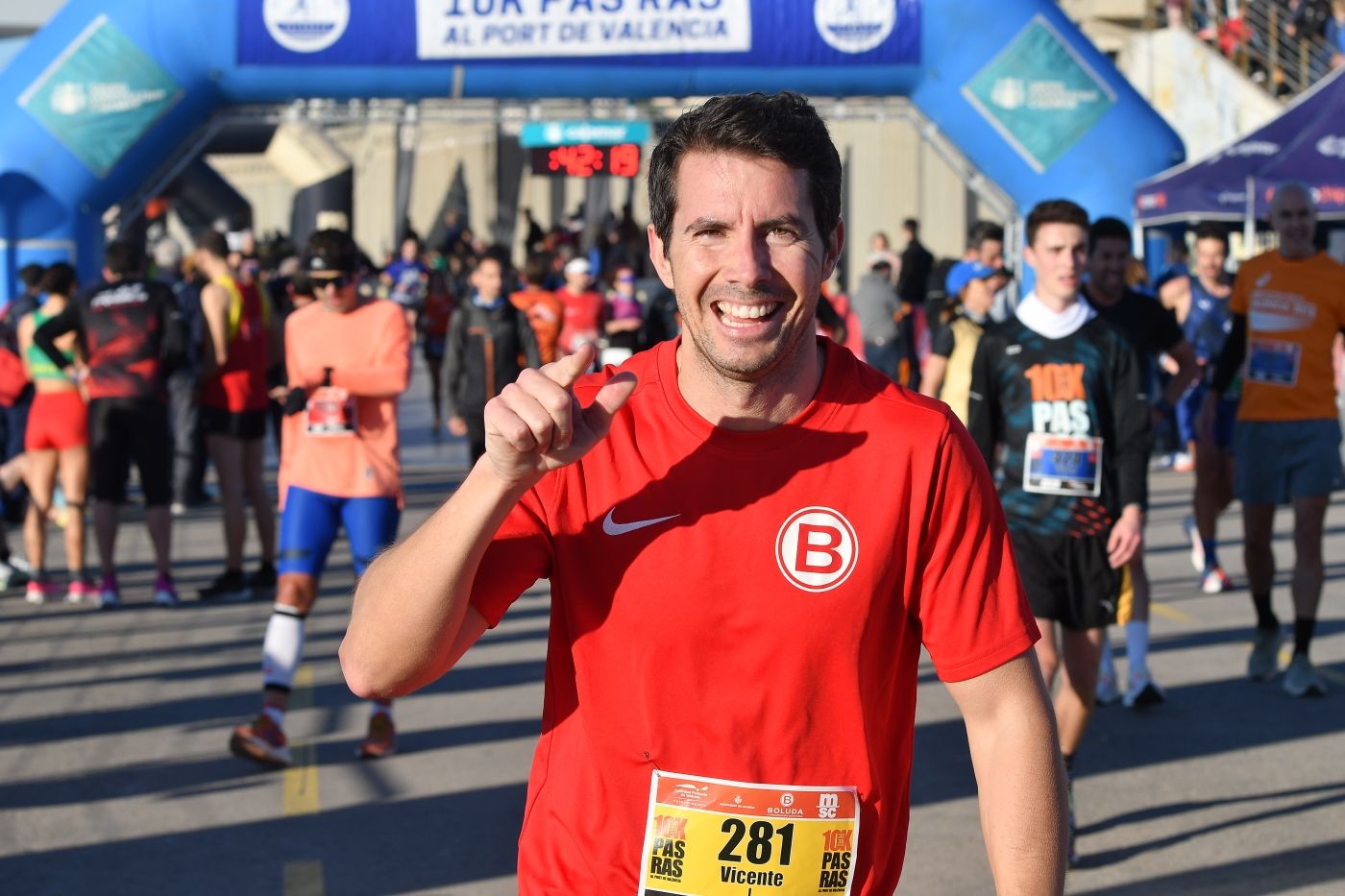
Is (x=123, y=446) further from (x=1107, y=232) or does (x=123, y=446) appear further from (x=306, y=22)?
(x=306, y=22)

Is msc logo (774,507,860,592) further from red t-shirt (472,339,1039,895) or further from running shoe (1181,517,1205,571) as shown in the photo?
running shoe (1181,517,1205,571)

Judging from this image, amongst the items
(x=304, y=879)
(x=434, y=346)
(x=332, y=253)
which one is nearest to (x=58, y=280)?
(x=332, y=253)

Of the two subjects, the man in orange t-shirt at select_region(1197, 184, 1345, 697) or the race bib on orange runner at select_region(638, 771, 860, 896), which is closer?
the race bib on orange runner at select_region(638, 771, 860, 896)

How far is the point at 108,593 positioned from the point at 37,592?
0.57 metres

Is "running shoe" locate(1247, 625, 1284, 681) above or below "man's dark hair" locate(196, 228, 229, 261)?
below

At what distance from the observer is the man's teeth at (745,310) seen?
233cm

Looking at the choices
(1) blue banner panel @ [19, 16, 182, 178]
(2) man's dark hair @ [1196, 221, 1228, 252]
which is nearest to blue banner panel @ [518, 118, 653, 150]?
(1) blue banner panel @ [19, 16, 182, 178]

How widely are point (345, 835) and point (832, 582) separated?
13.2ft

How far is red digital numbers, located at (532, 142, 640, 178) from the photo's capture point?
17.5 m

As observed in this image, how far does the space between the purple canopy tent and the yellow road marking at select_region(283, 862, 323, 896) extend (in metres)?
11.5

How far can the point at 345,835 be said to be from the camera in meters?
5.99

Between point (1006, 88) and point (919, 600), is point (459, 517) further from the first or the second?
point (1006, 88)

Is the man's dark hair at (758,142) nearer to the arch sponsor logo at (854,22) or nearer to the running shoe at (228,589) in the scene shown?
the running shoe at (228,589)

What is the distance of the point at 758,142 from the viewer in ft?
7.60
